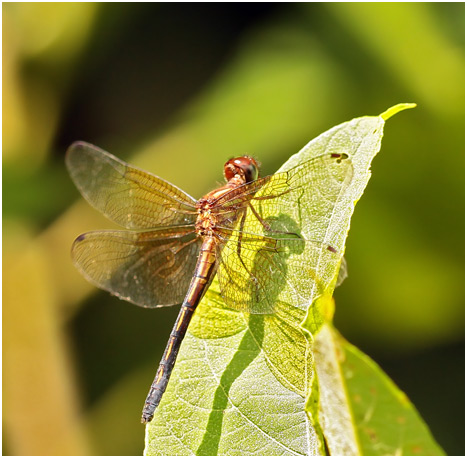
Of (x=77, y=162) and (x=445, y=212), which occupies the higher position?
(x=77, y=162)

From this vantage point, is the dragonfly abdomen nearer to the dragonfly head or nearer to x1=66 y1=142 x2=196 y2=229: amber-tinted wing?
x1=66 y1=142 x2=196 y2=229: amber-tinted wing

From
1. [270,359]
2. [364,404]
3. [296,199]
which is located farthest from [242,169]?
[364,404]

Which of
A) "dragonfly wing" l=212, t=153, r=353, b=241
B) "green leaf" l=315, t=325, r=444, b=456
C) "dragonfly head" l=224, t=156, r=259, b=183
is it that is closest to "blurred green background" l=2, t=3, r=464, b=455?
"dragonfly head" l=224, t=156, r=259, b=183

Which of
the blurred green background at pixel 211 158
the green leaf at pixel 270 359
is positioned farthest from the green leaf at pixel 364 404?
the blurred green background at pixel 211 158

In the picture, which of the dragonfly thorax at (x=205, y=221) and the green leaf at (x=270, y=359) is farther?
the dragonfly thorax at (x=205, y=221)

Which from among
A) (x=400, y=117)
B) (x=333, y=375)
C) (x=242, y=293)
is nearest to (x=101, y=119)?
(x=400, y=117)

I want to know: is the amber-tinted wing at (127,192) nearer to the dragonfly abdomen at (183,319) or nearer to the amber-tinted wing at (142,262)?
the amber-tinted wing at (142,262)

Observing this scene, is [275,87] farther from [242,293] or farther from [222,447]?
[222,447]
